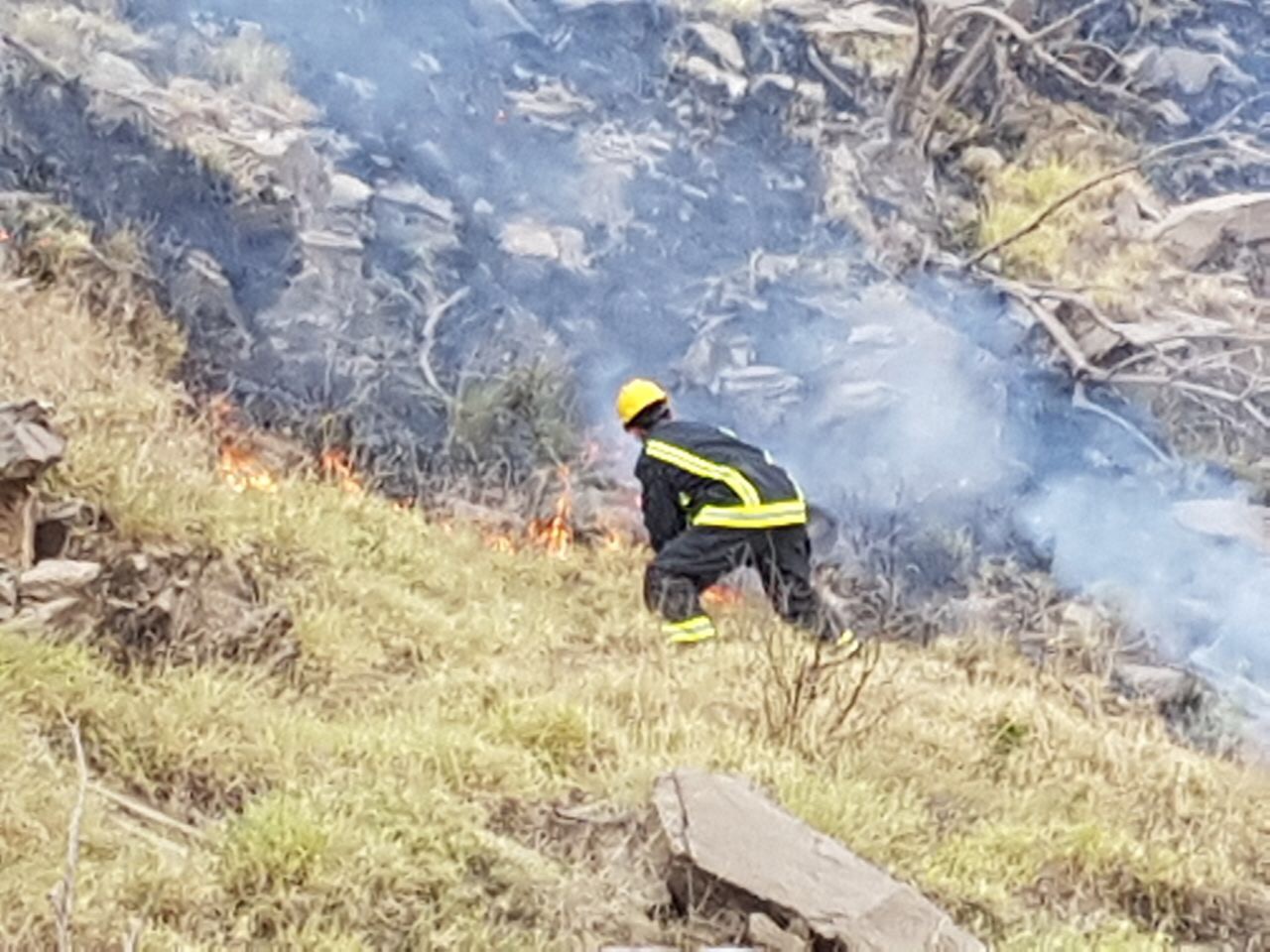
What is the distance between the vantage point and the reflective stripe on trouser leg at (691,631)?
4.57 m

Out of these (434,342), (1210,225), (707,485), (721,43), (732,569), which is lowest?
(732,569)

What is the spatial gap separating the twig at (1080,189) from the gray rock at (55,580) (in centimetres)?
327

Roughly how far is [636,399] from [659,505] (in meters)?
0.31

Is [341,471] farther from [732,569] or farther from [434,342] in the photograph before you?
[732,569]

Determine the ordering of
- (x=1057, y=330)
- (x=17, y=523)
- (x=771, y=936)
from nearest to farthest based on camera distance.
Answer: (x=771, y=936) → (x=17, y=523) → (x=1057, y=330)

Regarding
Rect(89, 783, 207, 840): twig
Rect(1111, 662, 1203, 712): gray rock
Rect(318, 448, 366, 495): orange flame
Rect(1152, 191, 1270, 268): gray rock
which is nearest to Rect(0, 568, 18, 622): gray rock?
Rect(89, 783, 207, 840): twig

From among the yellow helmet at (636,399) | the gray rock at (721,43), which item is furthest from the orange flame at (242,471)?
the gray rock at (721,43)

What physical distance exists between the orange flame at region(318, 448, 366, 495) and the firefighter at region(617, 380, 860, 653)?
2.57 feet

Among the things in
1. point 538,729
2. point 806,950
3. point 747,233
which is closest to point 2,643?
point 538,729

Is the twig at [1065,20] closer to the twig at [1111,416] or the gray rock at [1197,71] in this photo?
the gray rock at [1197,71]

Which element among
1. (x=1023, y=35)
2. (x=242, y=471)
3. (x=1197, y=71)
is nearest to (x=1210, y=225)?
(x=1197, y=71)

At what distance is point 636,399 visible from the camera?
4.95 meters

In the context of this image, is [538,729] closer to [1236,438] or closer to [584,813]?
[584,813]

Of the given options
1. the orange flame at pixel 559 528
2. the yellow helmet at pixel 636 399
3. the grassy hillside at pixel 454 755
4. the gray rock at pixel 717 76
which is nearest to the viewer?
the grassy hillside at pixel 454 755
